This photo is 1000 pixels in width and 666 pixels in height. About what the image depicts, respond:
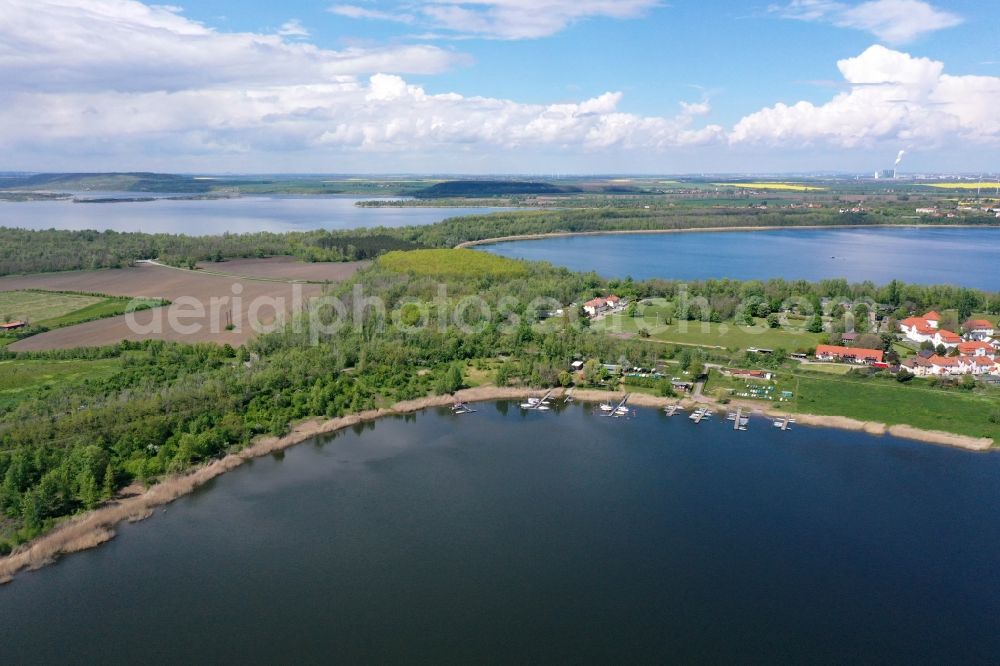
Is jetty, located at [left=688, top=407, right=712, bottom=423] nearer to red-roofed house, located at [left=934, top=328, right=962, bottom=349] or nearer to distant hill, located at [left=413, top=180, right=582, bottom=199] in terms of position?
red-roofed house, located at [left=934, top=328, right=962, bottom=349]

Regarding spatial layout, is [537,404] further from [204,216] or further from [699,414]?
[204,216]

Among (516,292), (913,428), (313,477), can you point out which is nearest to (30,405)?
(313,477)

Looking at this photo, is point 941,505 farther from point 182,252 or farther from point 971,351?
point 182,252

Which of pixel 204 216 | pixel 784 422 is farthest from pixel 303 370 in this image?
pixel 204 216

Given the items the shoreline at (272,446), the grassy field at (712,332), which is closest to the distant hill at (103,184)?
the grassy field at (712,332)

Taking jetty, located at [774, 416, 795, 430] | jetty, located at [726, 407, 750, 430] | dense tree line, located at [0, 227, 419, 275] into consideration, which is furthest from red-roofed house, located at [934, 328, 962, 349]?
dense tree line, located at [0, 227, 419, 275]

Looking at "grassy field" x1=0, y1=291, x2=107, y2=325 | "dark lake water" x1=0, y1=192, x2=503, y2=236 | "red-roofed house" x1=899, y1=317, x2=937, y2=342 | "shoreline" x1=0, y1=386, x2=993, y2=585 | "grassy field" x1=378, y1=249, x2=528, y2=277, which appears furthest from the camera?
"dark lake water" x1=0, y1=192, x2=503, y2=236
